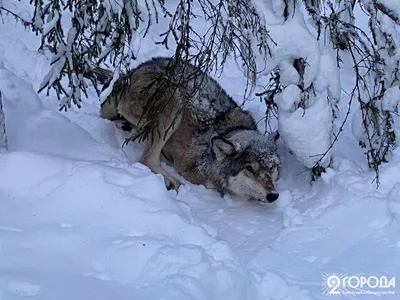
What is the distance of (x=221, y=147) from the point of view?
702 centimetres

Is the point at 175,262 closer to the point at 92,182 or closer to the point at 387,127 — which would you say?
the point at 92,182

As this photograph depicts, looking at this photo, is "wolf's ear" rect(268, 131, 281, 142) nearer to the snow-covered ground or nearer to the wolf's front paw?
the snow-covered ground

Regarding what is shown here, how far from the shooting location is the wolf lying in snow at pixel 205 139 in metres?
6.65

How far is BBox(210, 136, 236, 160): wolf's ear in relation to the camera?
22.9 feet

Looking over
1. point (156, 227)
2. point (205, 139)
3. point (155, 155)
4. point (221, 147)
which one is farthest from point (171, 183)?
point (156, 227)

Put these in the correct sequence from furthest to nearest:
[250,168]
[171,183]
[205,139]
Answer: [205,139] < [250,168] < [171,183]

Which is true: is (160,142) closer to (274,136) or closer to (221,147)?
(221,147)

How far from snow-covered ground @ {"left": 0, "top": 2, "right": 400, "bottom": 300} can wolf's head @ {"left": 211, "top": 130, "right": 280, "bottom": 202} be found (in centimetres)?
17

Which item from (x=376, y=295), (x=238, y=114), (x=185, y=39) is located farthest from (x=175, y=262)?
(x=238, y=114)

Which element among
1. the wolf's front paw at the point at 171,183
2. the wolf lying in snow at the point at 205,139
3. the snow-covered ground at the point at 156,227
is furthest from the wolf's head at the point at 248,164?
the wolf's front paw at the point at 171,183

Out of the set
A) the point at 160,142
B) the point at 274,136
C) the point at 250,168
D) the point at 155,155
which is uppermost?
the point at 274,136

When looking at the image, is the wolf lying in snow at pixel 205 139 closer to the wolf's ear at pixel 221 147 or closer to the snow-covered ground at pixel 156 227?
the wolf's ear at pixel 221 147

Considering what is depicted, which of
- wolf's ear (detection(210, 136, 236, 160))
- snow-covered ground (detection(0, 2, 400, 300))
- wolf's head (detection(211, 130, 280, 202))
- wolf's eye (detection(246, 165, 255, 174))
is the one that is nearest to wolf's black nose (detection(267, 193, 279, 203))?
wolf's head (detection(211, 130, 280, 202))

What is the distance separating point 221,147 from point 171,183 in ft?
2.66
